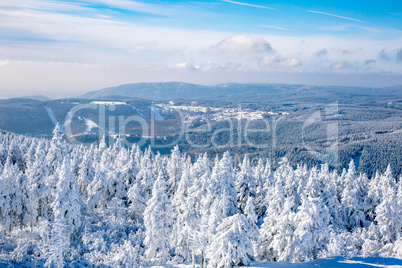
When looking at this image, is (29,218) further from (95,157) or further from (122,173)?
(95,157)

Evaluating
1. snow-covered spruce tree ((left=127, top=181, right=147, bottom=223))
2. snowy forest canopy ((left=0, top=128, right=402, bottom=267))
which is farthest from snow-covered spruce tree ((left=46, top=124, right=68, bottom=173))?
snow-covered spruce tree ((left=127, top=181, right=147, bottom=223))

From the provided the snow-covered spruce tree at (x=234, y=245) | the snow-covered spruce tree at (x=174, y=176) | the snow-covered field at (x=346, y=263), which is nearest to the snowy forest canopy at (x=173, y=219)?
the snow-covered spruce tree at (x=234, y=245)

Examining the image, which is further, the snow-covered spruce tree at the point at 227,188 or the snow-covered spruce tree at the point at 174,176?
the snow-covered spruce tree at the point at 174,176

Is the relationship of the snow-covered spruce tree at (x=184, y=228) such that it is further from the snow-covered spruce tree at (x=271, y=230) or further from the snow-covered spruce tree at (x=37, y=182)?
the snow-covered spruce tree at (x=37, y=182)

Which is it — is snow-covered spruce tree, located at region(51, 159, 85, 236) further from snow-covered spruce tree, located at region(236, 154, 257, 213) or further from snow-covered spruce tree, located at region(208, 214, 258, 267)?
snow-covered spruce tree, located at region(236, 154, 257, 213)

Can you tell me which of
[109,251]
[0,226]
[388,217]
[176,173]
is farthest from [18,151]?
[388,217]

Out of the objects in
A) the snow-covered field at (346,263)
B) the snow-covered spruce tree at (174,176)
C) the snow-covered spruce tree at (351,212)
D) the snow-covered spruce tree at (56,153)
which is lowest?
the snow-covered spruce tree at (351,212)
